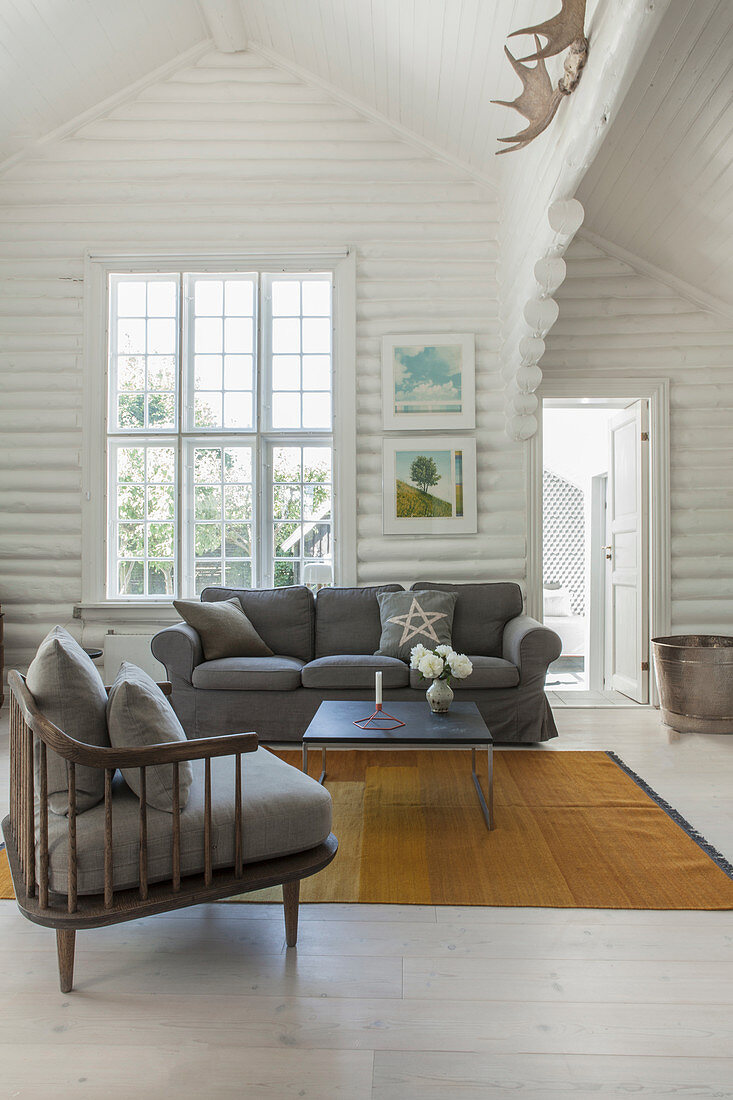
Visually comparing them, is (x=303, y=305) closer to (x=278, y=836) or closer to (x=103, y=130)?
(x=103, y=130)

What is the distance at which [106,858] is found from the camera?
1931 mm

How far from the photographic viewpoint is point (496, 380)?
5.51 metres

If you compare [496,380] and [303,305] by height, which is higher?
[303,305]

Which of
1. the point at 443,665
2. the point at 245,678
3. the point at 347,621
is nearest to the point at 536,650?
the point at 443,665

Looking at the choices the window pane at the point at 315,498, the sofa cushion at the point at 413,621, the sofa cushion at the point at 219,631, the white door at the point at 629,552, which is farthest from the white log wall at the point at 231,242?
the sofa cushion at the point at 219,631

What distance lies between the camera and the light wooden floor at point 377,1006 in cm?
169

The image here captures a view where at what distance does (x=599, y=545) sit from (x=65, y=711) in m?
6.09

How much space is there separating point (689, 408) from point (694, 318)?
0.68 meters

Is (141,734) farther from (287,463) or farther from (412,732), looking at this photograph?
(287,463)

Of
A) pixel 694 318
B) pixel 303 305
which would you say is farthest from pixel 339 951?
pixel 694 318

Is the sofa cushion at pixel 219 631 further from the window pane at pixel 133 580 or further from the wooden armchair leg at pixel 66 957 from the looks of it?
the wooden armchair leg at pixel 66 957

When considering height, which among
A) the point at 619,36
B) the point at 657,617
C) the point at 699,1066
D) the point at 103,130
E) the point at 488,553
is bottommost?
the point at 699,1066

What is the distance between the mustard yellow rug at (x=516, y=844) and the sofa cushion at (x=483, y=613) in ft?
3.34

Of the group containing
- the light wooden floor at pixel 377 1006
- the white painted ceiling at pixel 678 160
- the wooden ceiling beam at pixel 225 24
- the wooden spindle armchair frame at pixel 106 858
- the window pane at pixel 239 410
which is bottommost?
the light wooden floor at pixel 377 1006
